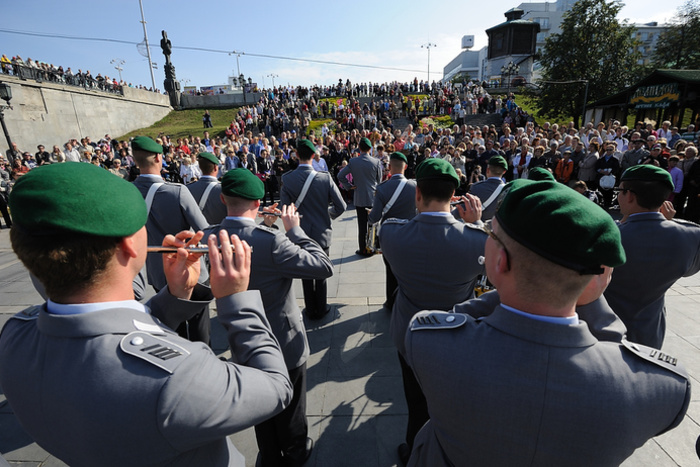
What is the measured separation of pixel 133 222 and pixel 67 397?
530 mm

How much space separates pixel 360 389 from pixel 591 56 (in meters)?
34.5

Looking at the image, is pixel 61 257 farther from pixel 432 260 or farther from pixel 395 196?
pixel 395 196

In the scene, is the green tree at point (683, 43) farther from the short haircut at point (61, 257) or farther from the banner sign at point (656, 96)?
the short haircut at point (61, 257)

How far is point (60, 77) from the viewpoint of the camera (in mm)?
22969

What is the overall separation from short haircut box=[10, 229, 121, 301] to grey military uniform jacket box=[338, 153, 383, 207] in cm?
582

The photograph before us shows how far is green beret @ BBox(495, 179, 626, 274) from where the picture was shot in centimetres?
105

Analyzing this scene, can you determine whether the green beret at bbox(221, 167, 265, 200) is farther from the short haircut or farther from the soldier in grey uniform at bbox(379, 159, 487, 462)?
the short haircut

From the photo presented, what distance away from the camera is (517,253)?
116 centimetres

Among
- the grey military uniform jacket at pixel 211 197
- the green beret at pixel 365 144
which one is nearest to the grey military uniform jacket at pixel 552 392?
the grey military uniform jacket at pixel 211 197

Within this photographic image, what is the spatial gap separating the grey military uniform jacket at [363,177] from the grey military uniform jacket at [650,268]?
4674mm

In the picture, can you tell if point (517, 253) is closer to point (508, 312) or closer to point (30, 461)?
point (508, 312)

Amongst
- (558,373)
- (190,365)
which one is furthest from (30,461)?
(558,373)

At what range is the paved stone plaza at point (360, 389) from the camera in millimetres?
2744

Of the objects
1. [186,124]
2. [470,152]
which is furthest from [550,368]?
[186,124]
